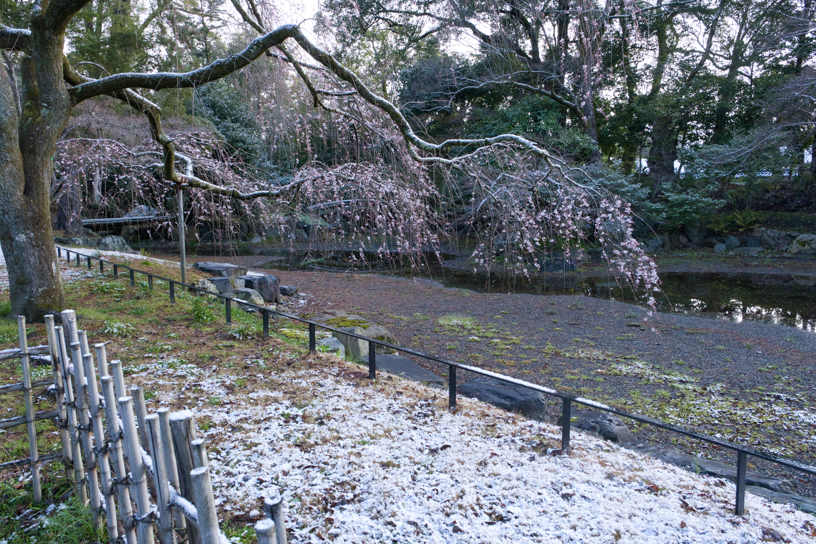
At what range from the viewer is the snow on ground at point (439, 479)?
2.43 m

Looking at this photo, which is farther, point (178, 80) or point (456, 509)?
point (178, 80)

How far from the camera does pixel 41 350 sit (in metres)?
2.58

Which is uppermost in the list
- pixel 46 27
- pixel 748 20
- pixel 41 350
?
pixel 748 20

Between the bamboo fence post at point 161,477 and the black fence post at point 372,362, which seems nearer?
the bamboo fence post at point 161,477

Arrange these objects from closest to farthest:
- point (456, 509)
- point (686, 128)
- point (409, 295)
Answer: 1. point (456, 509)
2. point (409, 295)
3. point (686, 128)

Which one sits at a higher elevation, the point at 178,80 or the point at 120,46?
the point at 120,46

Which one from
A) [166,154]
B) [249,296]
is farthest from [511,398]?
[249,296]

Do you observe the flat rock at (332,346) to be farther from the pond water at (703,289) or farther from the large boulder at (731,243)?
the large boulder at (731,243)

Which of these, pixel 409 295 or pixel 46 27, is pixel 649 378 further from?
pixel 46 27

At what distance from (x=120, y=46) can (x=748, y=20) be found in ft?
69.5

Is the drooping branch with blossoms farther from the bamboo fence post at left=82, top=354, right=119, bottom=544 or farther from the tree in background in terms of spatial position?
the bamboo fence post at left=82, top=354, right=119, bottom=544

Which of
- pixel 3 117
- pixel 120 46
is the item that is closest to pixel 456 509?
pixel 3 117

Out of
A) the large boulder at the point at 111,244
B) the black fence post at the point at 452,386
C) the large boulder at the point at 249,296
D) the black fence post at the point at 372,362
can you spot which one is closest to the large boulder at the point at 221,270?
the large boulder at the point at 249,296

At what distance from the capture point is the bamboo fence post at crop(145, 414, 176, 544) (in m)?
1.43
